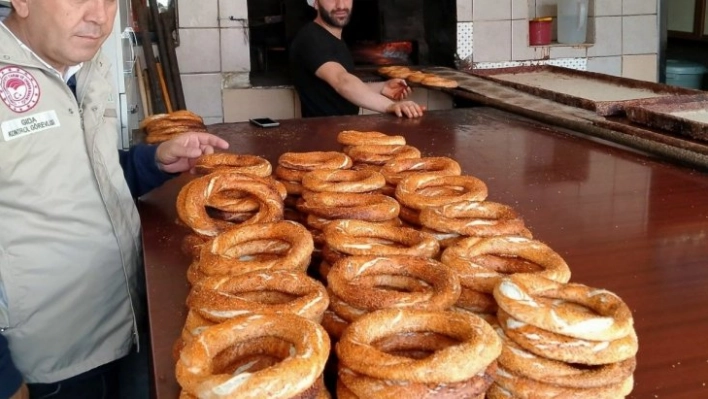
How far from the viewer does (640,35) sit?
18.1ft

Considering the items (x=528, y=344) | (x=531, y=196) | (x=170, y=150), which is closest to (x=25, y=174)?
(x=170, y=150)

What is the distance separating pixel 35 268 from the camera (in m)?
1.67

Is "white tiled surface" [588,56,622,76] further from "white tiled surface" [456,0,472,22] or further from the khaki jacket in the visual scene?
the khaki jacket

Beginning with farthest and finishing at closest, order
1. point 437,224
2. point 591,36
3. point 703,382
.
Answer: point 591,36, point 437,224, point 703,382

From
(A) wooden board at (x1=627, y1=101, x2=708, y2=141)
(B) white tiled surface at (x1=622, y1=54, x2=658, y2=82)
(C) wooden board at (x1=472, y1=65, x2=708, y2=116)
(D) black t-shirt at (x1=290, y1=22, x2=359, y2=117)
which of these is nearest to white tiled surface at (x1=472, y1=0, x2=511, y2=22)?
(C) wooden board at (x1=472, y1=65, x2=708, y2=116)

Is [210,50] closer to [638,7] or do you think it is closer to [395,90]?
[395,90]

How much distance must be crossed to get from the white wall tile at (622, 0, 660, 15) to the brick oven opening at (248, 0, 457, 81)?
1.42 m

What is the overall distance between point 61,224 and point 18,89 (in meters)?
0.34

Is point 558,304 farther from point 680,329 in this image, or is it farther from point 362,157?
point 362,157

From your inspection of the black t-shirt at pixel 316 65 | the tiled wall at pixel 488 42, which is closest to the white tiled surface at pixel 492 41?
the tiled wall at pixel 488 42

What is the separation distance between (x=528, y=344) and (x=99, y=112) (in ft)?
4.19

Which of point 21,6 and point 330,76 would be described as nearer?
point 21,6

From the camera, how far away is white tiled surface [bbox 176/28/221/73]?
4.59 m

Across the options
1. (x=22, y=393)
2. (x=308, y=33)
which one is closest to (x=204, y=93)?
(x=308, y=33)
